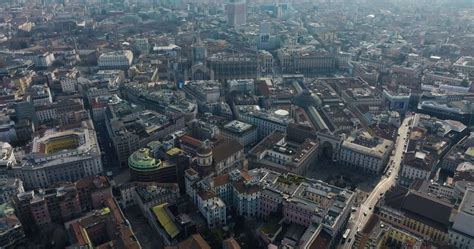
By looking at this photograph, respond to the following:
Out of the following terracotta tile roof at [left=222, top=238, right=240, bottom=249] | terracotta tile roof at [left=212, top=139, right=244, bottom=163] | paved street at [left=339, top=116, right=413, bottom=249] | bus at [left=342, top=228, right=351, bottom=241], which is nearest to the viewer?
terracotta tile roof at [left=222, top=238, right=240, bottom=249]

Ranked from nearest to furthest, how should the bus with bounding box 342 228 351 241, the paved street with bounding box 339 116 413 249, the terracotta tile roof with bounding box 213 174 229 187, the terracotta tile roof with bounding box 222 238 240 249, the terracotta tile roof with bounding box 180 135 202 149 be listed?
1. the terracotta tile roof with bounding box 222 238 240 249
2. the bus with bounding box 342 228 351 241
3. the paved street with bounding box 339 116 413 249
4. the terracotta tile roof with bounding box 213 174 229 187
5. the terracotta tile roof with bounding box 180 135 202 149

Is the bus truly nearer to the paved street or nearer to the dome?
the paved street

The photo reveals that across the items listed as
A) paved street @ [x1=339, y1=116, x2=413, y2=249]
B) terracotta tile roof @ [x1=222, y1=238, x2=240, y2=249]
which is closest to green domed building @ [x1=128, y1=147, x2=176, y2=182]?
terracotta tile roof @ [x1=222, y1=238, x2=240, y2=249]

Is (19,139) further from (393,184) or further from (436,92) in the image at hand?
(436,92)

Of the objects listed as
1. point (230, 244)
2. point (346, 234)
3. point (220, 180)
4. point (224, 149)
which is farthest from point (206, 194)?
point (346, 234)

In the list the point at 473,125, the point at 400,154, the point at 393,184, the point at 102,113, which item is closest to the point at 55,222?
the point at 102,113

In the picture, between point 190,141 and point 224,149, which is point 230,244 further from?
point 190,141

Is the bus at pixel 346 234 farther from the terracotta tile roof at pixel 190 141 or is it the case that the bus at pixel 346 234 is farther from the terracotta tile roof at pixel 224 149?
the terracotta tile roof at pixel 190 141
